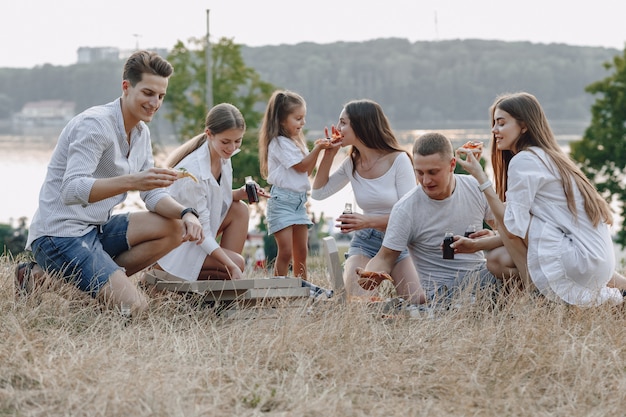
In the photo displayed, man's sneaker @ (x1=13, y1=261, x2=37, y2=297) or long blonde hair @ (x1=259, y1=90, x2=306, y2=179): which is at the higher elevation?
long blonde hair @ (x1=259, y1=90, x2=306, y2=179)

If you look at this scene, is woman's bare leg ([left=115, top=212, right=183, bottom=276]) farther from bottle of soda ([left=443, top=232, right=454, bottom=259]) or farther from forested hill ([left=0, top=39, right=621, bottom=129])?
forested hill ([left=0, top=39, right=621, bottom=129])

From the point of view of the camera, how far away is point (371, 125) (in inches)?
267

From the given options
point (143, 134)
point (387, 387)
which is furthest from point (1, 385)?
point (143, 134)

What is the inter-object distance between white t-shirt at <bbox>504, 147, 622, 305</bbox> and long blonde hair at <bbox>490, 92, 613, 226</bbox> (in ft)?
0.14

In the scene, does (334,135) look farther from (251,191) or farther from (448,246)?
(448,246)

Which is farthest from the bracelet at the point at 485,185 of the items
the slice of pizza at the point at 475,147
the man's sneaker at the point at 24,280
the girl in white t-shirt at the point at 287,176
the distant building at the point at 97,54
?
the distant building at the point at 97,54

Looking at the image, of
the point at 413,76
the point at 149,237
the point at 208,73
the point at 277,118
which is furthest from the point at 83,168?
the point at 413,76

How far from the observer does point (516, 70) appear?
79000 mm

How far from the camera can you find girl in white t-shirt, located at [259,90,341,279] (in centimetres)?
735

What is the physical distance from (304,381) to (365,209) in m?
2.78

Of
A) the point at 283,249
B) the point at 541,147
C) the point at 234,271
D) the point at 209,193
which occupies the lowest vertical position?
the point at 283,249

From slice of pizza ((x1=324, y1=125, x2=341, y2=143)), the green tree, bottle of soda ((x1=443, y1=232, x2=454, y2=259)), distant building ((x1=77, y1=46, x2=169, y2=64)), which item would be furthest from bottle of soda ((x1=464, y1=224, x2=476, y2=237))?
distant building ((x1=77, y1=46, x2=169, y2=64))

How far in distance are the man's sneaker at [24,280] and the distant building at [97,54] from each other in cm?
7996

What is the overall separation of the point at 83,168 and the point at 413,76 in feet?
250
